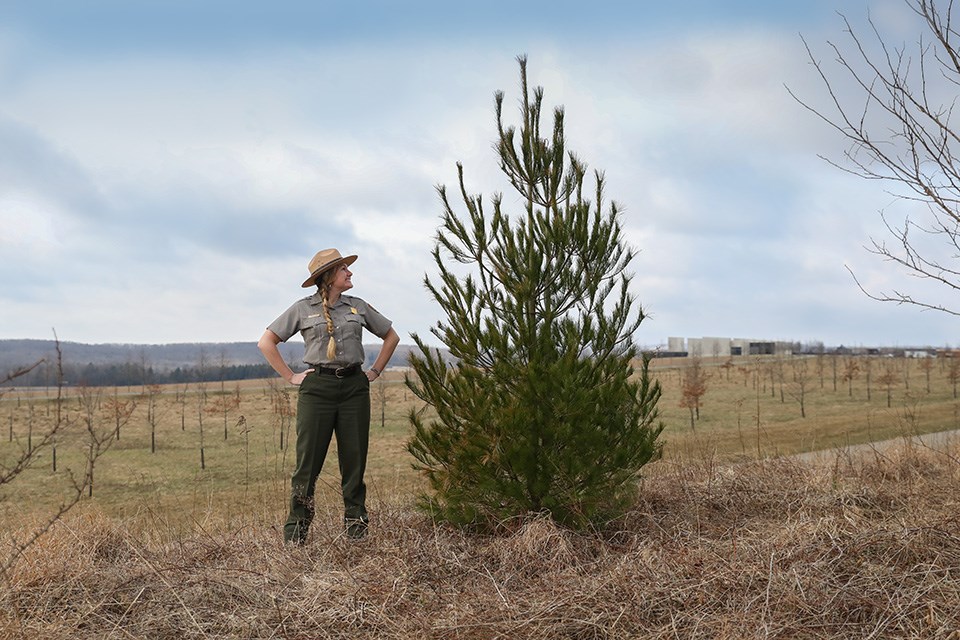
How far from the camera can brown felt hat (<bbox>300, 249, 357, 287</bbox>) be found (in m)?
5.73

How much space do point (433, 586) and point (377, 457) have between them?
13.5 metres

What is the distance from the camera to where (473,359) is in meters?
5.69

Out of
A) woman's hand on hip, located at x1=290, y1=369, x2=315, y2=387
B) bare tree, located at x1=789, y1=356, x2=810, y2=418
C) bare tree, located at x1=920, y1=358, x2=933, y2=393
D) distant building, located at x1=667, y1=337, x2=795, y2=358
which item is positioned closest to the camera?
woman's hand on hip, located at x1=290, y1=369, x2=315, y2=387

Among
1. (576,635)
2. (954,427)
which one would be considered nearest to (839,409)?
(954,427)

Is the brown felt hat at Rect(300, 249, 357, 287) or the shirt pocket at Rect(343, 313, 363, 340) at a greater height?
the brown felt hat at Rect(300, 249, 357, 287)

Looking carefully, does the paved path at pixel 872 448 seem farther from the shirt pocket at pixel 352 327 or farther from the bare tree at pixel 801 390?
the bare tree at pixel 801 390

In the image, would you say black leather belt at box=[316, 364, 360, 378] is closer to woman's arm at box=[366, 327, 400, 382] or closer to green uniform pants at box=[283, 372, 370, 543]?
green uniform pants at box=[283, 372, 370, 543]

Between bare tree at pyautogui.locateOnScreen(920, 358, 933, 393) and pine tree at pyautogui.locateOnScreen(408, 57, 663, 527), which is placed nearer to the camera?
pine tree at pyautogui.locateOnScreen(408, 57, 663, 527)

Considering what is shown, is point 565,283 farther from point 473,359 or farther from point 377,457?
point 377,457

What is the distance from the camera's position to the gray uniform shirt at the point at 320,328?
5.62 metres

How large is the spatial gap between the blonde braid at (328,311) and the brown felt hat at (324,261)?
49 millimetres

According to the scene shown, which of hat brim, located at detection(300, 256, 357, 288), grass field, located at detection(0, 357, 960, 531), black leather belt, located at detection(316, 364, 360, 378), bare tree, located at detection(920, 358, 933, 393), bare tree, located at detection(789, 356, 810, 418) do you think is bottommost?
grass field, located at detection(0, 357, 960, 531)

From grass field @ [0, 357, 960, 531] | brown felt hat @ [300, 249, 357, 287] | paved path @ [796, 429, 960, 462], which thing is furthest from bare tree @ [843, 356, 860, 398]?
brown felt hat @ [300, 249, 357, 287]

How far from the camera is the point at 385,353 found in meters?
5.87
